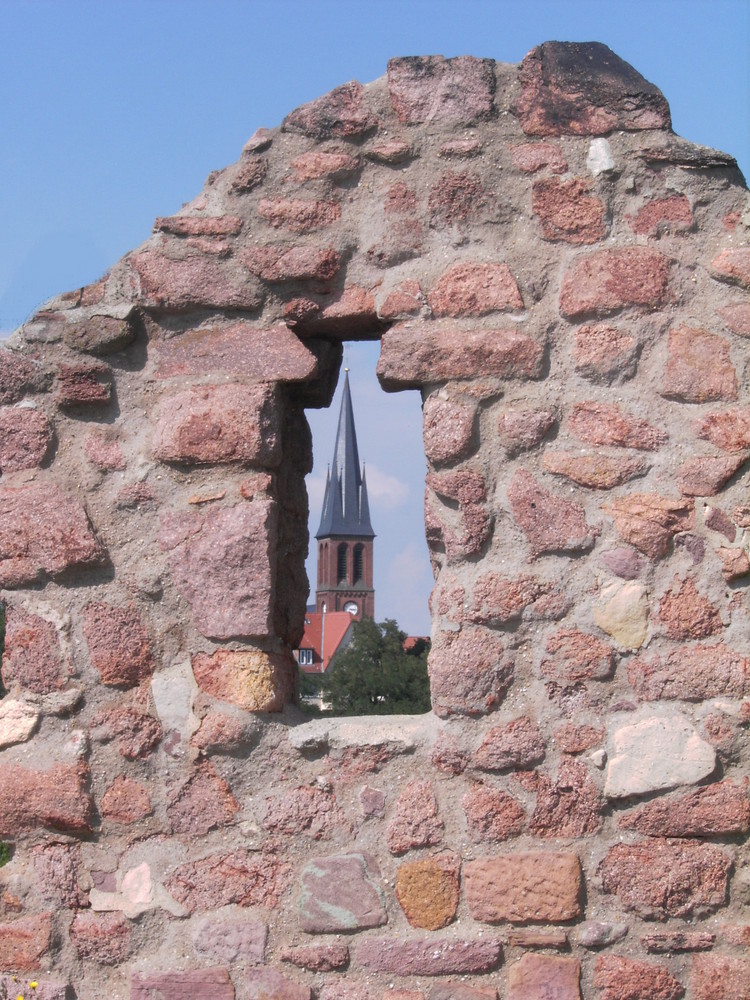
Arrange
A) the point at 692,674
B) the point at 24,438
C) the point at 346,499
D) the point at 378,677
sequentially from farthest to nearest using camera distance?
the point at 346,499
the point at 378,677
the point at 24,438
the point at 692,674

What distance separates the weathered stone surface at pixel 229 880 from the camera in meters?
2.44

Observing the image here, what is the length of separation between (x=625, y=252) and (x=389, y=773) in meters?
1.47

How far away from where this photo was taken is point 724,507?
2463mm

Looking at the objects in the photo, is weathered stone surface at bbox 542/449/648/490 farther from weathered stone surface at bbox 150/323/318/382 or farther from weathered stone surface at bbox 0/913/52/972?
weathered stone surface at bbox 0/913/52/972

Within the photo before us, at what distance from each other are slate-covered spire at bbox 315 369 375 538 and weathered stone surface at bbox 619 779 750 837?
51.5 meters

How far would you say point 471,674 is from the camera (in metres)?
2.46

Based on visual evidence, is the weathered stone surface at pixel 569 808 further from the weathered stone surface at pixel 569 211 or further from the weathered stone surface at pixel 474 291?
the weathered stone surface at pixel 569 211

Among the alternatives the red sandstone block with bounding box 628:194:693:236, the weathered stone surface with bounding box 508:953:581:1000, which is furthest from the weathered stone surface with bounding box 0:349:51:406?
the weathered stone surface with bounding box 508:953:581:1000

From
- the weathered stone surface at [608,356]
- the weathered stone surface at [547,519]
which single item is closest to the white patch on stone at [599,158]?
the weathered stone surface at [608,356]

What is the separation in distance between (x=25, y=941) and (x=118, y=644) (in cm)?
76

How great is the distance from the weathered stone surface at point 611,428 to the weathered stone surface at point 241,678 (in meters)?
1.01

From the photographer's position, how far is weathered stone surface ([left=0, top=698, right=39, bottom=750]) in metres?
2.58

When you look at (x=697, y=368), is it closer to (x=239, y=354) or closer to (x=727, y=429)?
(x=727, y=429)

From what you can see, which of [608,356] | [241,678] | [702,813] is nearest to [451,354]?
[608,356]
